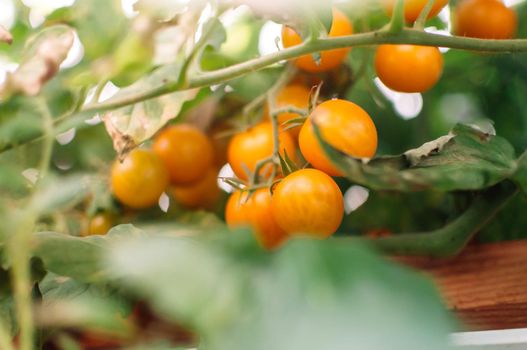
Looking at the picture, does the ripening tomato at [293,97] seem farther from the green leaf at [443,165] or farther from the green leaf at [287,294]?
the green leaf at [287,294]

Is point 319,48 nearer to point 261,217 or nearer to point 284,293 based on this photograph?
point 261,217

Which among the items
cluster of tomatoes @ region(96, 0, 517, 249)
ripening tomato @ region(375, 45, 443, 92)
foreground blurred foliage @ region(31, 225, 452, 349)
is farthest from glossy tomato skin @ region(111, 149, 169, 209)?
foreground blurred foliage @ region(31, 225, 452, 349)

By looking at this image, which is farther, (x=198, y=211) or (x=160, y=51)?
(x=198, y=211)

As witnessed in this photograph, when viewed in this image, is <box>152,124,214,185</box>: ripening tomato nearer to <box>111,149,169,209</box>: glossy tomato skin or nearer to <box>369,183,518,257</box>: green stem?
<box>111,149,169,209</box>: glossy tomato skin

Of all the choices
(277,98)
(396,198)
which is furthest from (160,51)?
(396,198)

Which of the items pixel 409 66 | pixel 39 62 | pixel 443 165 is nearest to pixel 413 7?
pixel 409 66

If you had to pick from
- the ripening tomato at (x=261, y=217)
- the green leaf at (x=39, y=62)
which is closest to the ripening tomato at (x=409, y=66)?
the ripening tomato at (x=261, y=217)

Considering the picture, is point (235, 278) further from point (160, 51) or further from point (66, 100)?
point (66, 100)
